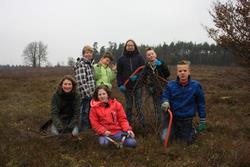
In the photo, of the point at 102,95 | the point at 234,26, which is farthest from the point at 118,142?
the point at 234,26

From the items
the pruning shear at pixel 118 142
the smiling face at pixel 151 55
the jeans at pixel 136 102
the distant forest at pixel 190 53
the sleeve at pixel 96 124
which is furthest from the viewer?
the distant forest at pixel 190 53

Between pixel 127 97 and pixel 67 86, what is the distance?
5.73 feet

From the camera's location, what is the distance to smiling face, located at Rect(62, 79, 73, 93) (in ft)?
24.2

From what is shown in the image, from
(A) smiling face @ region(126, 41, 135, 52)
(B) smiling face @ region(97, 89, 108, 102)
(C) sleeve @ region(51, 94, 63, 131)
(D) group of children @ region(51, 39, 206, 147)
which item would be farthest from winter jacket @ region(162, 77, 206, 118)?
(C) sleeve @ region(51, 94, 63, 131)

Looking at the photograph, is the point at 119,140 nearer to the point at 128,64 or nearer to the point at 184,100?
the point at 184,100

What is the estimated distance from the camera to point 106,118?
23.0 feet

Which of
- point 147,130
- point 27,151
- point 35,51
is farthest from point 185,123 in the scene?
point 35,51

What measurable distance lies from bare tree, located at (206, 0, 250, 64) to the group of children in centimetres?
392

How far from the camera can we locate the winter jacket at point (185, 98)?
7.22 m

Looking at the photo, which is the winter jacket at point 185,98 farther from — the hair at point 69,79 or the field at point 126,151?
the hair at point 69,79

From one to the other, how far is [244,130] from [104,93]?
13.4 ft

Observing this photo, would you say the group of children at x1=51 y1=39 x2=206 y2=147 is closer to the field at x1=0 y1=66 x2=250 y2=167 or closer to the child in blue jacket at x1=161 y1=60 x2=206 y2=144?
the child in blue jacket at x1=161 y1=60 x2=206 y2=144

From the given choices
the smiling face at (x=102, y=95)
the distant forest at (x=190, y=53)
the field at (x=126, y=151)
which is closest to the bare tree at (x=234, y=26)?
the field at (x=126, y=151)

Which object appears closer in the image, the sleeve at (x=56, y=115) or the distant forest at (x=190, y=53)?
the sleeve at (x=56, y=115)
